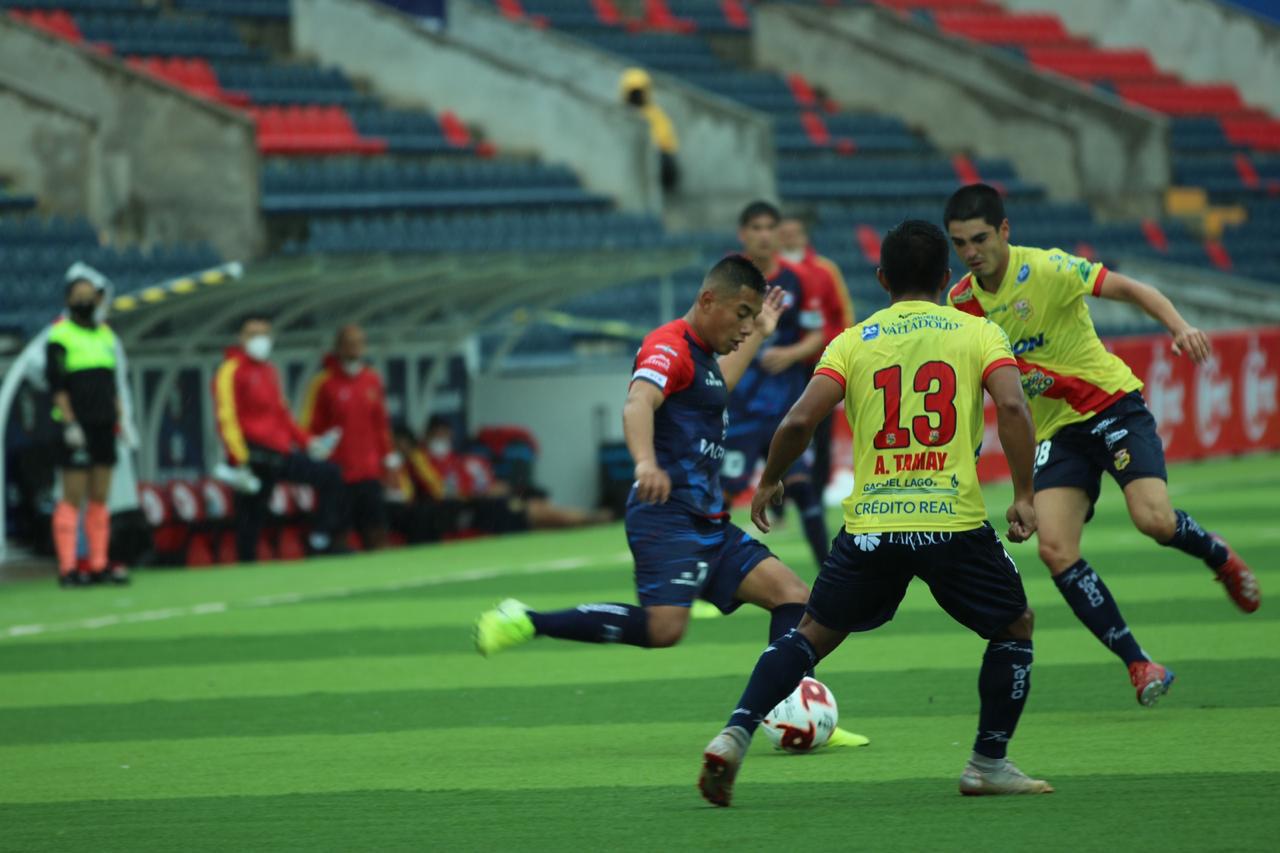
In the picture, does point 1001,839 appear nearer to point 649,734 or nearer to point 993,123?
point 649,734

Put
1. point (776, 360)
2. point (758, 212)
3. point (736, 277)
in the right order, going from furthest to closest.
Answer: point (776, 360), point (758, 212), point (736, 277)

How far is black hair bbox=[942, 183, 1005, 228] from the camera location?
26.4 feet

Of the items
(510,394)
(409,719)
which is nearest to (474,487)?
(510,394)

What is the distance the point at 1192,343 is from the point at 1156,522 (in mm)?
817

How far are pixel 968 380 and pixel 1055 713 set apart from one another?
7.98 feet

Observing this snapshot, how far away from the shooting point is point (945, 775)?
705 cm

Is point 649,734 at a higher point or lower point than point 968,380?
lower

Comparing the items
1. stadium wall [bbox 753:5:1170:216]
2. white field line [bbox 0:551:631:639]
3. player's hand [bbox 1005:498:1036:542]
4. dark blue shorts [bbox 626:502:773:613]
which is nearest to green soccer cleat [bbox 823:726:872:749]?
dark blue shorts [bbox 626:502:773:613]

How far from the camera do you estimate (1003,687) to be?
21.2ft

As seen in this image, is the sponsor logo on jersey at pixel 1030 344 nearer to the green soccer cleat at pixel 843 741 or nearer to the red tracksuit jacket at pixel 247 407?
the green soccer cleat at pixel 843 741

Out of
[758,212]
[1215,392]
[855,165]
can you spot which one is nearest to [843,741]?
[758,212]

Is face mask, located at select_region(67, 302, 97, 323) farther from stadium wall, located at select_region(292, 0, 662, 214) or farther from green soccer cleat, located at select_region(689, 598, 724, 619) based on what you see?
stadium wall, located at select_region(292, 0, 662, 214)

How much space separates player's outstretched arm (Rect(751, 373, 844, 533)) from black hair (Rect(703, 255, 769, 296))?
0.97 m

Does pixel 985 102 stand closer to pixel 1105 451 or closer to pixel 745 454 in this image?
pixel 745 454
